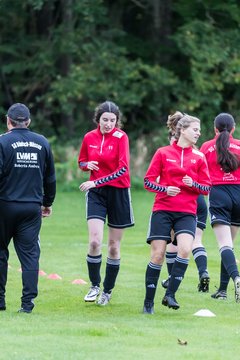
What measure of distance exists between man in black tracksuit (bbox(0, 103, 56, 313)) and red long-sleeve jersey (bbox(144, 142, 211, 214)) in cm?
106

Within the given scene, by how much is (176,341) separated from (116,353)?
778 mm

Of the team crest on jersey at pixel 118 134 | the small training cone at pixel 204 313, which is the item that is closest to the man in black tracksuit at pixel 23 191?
the team crest on jersey at pixel 118 134

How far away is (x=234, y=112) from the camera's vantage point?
36.2 metres

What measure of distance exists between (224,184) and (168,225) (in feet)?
4.33

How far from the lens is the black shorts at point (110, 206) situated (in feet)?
35.7

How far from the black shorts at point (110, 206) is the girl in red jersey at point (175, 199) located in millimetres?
649

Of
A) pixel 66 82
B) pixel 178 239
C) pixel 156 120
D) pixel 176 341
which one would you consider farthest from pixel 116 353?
pixel 156 120

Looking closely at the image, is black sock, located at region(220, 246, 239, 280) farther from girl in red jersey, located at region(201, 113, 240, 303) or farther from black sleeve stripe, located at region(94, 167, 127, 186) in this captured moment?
black sleeve stripe, located at region(94, 167, 127, 186)

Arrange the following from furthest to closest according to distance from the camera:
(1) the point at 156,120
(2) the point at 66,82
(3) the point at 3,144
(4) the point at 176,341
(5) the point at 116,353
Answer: (1) the point at 156,120, (2) the point at 66,82, (3) the point at 3,144, (4) the point at 176,341, (5) the point at 116,353

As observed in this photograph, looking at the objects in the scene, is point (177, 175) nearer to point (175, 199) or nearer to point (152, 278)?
point (175, 199)

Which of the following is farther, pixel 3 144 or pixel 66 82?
pixel 66 82

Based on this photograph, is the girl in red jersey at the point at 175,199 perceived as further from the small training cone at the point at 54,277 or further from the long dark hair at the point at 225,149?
the small training cone at the point at 54,277

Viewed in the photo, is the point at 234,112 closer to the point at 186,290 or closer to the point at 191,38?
the point at 191,38

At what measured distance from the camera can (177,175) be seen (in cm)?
1025
